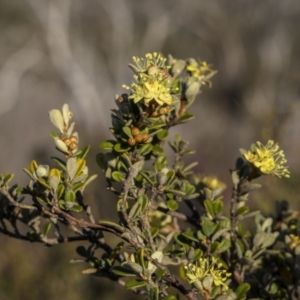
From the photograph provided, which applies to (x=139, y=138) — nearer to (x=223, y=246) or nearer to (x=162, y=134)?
(x=162, y=134)

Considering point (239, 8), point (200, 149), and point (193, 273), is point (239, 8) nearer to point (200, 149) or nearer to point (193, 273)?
point (200, 149)

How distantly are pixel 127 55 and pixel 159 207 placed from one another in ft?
34.6

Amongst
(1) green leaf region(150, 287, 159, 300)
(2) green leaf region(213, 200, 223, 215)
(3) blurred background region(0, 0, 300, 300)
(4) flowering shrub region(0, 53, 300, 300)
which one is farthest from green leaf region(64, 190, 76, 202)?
(3) blurred background region(0, 0, 300, 300)

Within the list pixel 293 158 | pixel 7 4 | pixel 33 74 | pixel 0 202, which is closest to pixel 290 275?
pixel 0 202

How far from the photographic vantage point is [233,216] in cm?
104

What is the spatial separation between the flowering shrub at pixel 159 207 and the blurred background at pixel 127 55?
25.7ft

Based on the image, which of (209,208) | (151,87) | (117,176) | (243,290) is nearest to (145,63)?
(151,87)

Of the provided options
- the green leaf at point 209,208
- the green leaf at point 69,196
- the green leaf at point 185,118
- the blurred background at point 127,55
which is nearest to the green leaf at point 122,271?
the green leaf at point 69,196

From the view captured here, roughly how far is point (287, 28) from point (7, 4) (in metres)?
6.38

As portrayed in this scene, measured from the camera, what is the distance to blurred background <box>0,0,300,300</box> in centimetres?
1030

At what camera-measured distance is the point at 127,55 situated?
1130 centimetres

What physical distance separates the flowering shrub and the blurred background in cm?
784

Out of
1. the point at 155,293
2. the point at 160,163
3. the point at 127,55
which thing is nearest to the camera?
the point at 155,293

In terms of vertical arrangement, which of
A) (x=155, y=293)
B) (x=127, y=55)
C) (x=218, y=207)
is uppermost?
(x=127, y=55)
